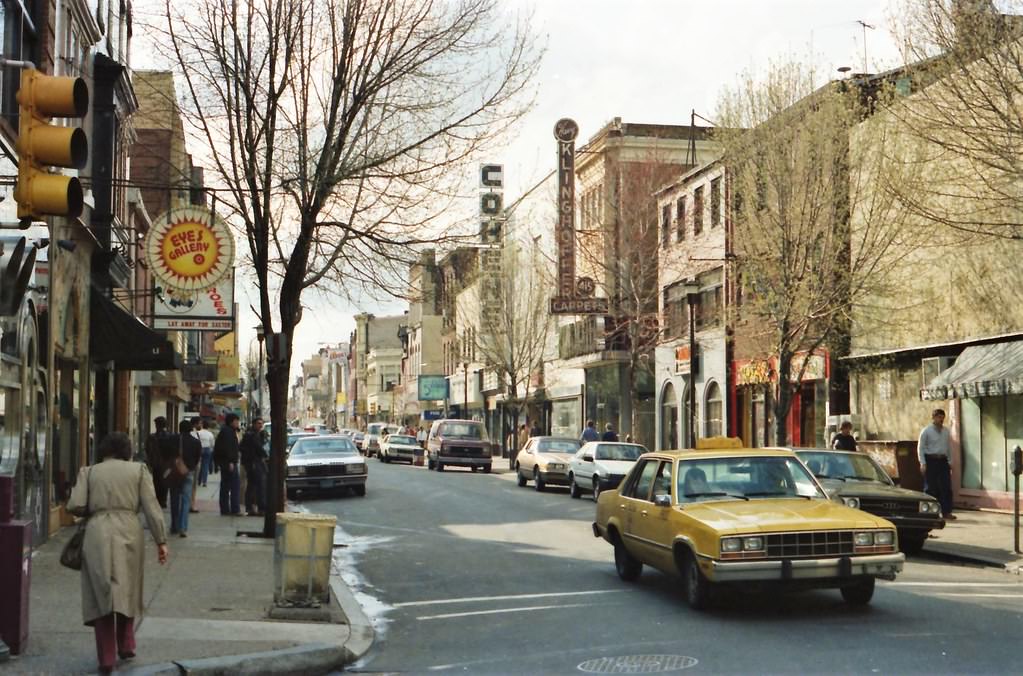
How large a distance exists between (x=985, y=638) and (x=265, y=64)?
12951 millimetres

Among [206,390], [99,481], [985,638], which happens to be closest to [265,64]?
[99,481]

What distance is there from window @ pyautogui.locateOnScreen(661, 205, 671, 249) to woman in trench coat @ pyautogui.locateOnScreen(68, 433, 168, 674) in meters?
35.0

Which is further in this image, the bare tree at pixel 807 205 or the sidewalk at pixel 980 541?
the bare tree at pixel 807 205

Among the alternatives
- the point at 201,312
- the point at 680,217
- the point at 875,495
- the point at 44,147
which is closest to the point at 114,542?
the point at 44,147

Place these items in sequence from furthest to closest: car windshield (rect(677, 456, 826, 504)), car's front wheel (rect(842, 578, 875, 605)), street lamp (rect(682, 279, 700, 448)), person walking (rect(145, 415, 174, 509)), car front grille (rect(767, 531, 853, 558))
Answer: street lamp (rect(682, 279, 700, 448))
person walking (rect(145, 415, 174, 509))
car windshield (rect(677, 456, 826, 504))
car's front wheel (rect(842, 578, 875, 605))
car front grille (rect(767, 531, 853, 558))

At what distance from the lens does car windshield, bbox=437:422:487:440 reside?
44.8 meters

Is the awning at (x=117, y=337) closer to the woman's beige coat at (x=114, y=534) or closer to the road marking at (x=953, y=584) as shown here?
the woman's beige coat at (x=114, y=534)

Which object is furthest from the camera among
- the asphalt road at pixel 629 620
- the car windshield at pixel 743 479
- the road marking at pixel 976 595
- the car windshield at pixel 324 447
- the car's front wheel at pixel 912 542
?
the car windshield at pixel 324 447

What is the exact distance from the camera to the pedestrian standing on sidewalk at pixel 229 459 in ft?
76.4

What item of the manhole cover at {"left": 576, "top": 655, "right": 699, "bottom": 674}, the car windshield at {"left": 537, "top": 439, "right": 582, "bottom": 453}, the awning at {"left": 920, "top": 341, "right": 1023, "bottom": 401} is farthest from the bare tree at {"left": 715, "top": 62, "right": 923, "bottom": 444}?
the manhole cover at {"left": 576, "top": 655, "right": 699, "bottom": 674}

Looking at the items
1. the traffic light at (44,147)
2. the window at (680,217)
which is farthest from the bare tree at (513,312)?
the traffic light at (44,147)

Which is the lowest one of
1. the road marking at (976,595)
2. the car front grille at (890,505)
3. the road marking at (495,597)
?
the road marking at (495,597)

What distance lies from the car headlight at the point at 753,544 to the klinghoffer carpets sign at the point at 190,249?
11621 mm

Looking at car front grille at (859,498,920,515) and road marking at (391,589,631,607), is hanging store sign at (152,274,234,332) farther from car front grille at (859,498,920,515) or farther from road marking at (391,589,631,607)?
car front grille at (859,498,920,515)
